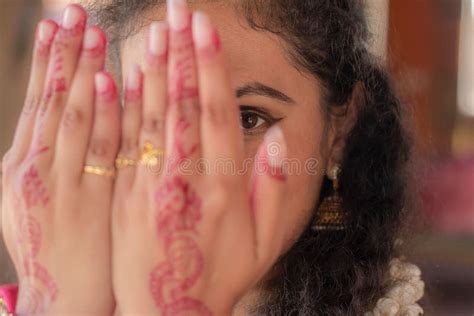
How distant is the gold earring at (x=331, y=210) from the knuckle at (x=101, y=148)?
516 mm

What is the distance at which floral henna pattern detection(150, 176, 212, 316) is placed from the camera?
Answer: 0.61 metres

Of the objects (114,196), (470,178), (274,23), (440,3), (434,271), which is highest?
(440,3)

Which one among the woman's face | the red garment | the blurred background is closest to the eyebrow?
the woman's face

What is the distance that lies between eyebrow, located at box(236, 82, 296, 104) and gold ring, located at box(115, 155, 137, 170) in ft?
1.00

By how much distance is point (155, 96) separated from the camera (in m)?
0.60

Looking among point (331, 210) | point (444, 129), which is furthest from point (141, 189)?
point (444, 129)

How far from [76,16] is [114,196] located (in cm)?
20

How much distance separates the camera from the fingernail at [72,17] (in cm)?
65

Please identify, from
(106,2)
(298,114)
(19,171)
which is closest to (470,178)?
(298,114)

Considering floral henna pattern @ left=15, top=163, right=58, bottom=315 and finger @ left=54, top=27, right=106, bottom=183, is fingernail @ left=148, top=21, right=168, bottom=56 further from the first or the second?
floral henna pattern @ left=15, top=163, right=58, bottom=315

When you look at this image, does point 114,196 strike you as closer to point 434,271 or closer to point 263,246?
point 263,246

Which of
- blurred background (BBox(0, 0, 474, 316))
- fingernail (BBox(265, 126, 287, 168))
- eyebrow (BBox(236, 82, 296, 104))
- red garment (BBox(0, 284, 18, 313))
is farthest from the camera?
blurred background (BBox(0, 0, 474, 316))

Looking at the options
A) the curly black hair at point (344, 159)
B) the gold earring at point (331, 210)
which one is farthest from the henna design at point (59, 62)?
the gold earring at point (331, 210)

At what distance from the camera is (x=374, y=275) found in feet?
3.40
